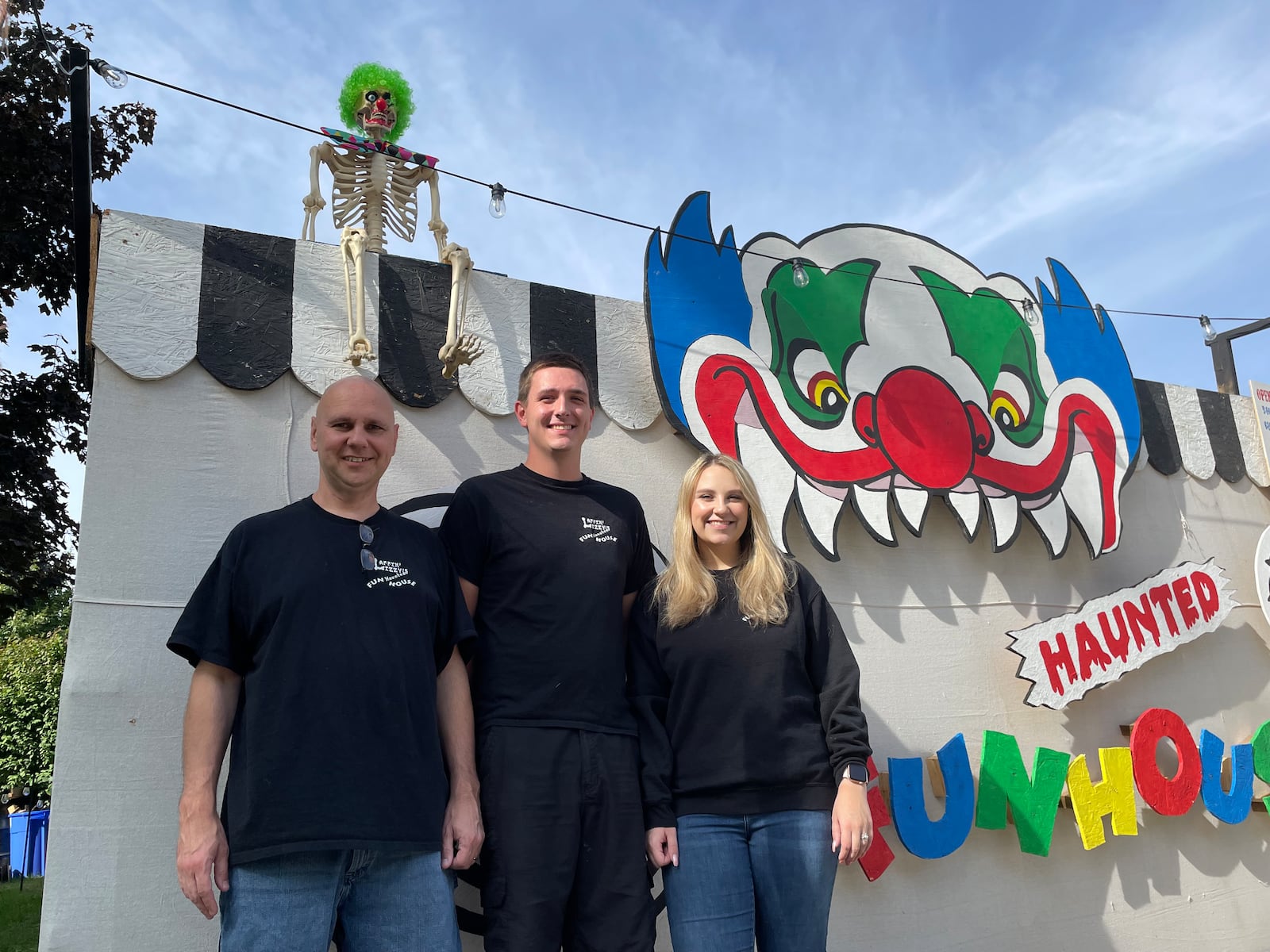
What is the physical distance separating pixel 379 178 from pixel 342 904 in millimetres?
2571

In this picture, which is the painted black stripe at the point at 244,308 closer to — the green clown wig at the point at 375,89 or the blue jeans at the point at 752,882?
the green clown wig at the point at 375,89

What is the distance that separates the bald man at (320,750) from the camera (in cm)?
179

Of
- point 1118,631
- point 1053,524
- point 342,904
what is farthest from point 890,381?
point 342,904

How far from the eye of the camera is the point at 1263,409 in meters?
5.19

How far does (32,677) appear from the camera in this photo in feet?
54.4

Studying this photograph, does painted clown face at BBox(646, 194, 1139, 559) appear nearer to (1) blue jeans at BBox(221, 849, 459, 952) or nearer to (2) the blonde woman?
(2) the blonde woman

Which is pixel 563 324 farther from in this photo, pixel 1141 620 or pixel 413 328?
pixel 1141 620

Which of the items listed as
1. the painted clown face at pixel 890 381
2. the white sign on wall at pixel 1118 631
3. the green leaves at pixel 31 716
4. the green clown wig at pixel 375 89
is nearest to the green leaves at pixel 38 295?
the green clown wig at pixel 375 89

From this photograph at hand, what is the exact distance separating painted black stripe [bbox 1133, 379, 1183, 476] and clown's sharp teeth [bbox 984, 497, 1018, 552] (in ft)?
3.77

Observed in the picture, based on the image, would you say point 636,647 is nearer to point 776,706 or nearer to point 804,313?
point 776,706

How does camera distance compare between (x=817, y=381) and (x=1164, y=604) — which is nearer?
(x=817, y=381)

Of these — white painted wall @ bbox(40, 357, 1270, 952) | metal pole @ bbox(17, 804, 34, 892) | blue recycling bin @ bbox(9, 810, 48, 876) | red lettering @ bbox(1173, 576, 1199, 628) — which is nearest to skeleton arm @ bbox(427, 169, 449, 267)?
white painted wall @ bbox(40, 357, 1270, 952)

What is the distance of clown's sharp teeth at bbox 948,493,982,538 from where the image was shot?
388cm

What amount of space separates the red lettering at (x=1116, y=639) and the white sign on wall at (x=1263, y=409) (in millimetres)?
1781
